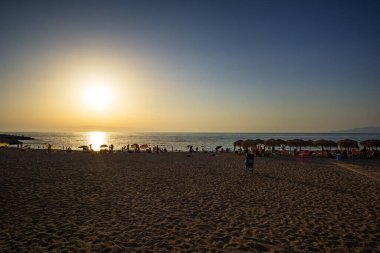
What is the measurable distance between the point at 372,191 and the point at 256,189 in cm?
519

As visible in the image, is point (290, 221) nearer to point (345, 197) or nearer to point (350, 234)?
point (350, 234)

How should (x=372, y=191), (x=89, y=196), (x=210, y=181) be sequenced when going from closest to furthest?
1. (x=89, y=196)
2. (x=372, y=191)
3. (x=210, y=181)

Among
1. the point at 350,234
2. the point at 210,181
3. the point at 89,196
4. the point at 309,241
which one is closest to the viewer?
the point at 309,241

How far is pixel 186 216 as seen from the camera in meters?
7.85

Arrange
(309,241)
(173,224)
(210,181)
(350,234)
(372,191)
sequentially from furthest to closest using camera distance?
(210,181)
(372,191)
(173,224)
(350,234)
(309,241)

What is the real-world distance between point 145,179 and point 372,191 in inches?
439

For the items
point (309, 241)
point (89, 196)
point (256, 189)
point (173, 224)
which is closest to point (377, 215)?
point (309, 241)

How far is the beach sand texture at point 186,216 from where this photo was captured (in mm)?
5836

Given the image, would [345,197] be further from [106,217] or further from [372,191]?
[106,217]

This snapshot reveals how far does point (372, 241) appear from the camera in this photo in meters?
6.06

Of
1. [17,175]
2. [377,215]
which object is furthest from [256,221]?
[17,175]

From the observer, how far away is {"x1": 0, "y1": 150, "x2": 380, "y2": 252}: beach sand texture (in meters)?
5.84

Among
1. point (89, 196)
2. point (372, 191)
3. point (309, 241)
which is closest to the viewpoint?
point (309, 241)

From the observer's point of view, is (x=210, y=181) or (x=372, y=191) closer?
(x=372, y=191)
